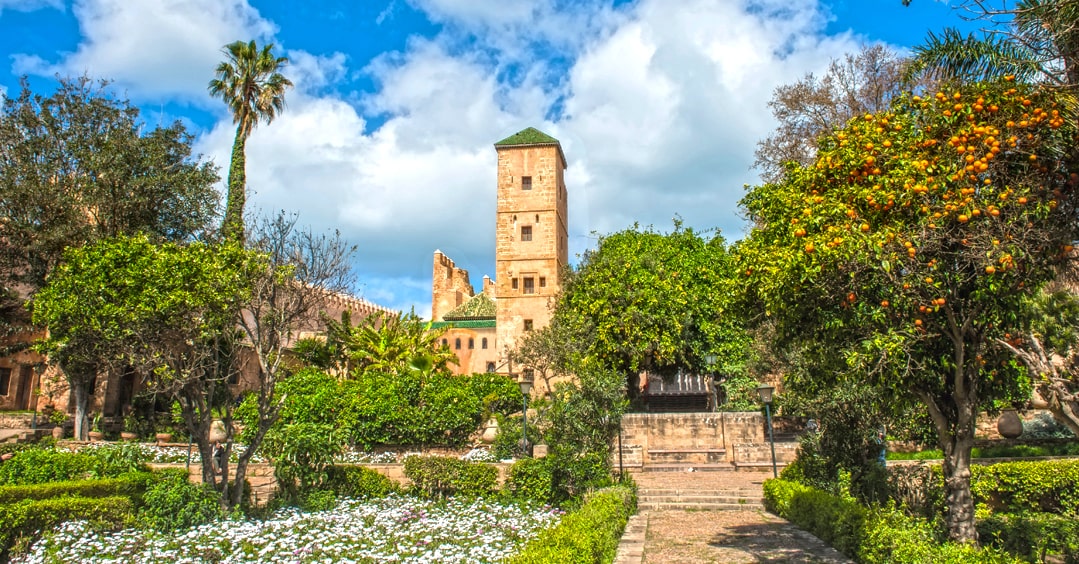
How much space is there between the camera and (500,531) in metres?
11.6

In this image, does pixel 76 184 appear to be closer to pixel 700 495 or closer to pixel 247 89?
pixel 247 89

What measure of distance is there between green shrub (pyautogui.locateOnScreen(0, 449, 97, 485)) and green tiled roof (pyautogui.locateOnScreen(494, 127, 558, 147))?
29.0 m

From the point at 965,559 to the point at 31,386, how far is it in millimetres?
34713

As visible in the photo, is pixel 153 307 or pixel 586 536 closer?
pixel 586 536

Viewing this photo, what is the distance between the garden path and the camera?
10023 mm

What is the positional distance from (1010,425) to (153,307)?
2196 cm

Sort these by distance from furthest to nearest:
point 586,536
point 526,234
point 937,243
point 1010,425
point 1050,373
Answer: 1. point 526,234
2. point 1010,425
3. point 586,536
4. point 937,243
5. point 1050,373

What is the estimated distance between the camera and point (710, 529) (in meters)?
12.5

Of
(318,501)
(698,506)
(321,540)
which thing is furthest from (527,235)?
(321,540)

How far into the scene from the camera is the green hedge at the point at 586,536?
724cm

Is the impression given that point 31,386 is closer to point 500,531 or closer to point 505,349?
point 505,349

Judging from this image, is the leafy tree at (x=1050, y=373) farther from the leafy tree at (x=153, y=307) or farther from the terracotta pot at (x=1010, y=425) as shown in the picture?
the leafy tree at (x=153, y=307)

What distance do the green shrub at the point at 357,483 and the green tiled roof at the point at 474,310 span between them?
3628 cm

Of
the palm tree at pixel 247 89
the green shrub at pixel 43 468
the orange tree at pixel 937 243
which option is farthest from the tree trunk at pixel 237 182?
the orange tree at pixel 937 243
